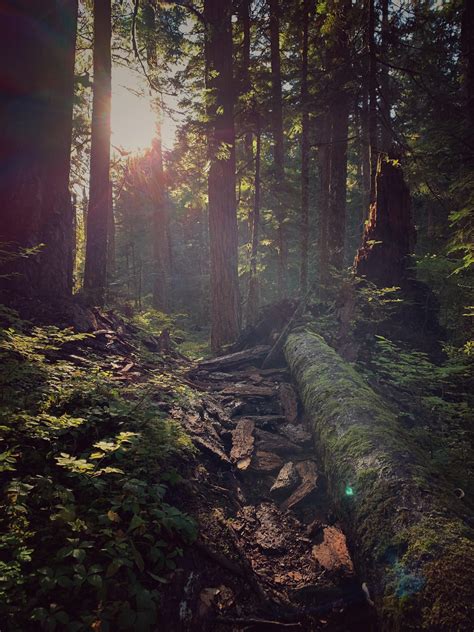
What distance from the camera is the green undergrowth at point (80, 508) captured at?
5.81ft

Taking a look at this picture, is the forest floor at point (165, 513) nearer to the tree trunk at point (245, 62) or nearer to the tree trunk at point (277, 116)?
the tree trunk at point (277, 116)

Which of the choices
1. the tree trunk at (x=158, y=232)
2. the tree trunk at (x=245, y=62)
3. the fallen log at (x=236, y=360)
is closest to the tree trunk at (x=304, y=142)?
the tree trunk at (x=245, y=62)

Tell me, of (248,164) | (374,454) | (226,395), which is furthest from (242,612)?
(248,164)

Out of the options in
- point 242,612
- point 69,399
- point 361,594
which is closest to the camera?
point 242,612

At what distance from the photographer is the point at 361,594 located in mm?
2611

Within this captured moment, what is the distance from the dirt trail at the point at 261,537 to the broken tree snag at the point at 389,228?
4.72 metres

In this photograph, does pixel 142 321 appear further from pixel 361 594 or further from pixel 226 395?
pixel 361 594

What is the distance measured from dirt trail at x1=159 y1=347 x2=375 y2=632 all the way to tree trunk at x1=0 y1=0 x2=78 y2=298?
393 cm

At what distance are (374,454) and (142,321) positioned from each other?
7589 mm

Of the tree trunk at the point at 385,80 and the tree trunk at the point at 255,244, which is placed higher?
the tree trunk at the point at 385,80

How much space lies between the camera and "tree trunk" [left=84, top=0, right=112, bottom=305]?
9.34m

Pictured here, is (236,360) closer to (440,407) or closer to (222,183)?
(440,407)

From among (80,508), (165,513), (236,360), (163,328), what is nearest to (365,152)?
(163,328)

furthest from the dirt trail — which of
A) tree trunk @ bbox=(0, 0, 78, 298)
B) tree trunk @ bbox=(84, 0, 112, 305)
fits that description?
tree trunk @ bbox=(84, 0, 112, 305)
